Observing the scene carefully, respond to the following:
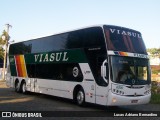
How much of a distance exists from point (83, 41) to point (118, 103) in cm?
370

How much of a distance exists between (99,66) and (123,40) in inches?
63.0

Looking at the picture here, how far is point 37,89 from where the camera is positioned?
2005 centimetres

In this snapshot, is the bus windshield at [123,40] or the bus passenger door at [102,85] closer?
the bus passenger door at [102,85]

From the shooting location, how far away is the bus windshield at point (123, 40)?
549 inches

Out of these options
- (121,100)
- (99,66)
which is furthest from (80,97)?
(121,100)

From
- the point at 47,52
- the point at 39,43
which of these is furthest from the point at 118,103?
the point at 39,43

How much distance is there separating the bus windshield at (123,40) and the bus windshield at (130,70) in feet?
1.55

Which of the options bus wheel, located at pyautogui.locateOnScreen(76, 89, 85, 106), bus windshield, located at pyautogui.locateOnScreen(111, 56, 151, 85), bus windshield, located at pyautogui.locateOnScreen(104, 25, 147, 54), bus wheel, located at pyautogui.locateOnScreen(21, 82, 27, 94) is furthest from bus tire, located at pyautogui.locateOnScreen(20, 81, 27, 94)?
bus windshield, located at pyautogui.locateOnScreen(111, 56, 151, 85)

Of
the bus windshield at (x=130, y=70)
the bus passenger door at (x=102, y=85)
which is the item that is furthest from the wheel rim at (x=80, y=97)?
the bus windshield at (x=130, y=70)

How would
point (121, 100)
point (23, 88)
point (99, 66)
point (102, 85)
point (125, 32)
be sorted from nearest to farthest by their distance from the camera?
point (121, 100)
point (102, 85)
point (99, 66)
point (125, 32)
point (23, 88)

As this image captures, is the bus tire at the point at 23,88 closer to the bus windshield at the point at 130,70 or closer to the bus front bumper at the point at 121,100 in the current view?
the bus front bumper at the point at 121,100

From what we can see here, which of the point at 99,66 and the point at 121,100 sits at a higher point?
the point at 99,66

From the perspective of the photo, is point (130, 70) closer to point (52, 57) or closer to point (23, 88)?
point (52, 57)

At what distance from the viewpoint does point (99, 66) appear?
14.2 m
